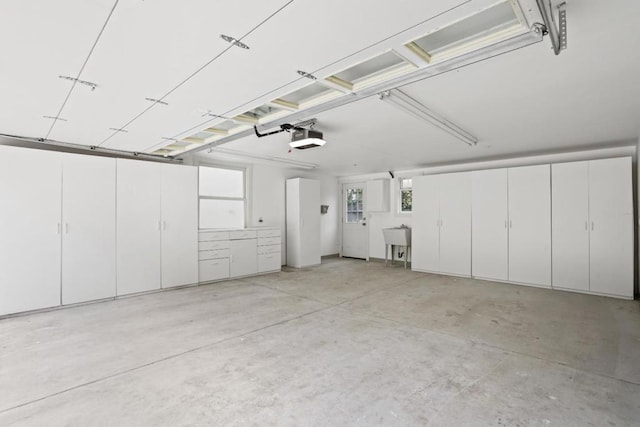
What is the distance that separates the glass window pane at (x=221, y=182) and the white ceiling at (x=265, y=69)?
1.79 meters

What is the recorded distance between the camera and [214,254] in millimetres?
5758

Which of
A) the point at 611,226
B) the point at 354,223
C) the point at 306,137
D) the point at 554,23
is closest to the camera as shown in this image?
the point at 554,23

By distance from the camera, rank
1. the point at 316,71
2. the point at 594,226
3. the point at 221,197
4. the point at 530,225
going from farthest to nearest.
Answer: the point at 221,197 → the point at 530,225 → the point at 594,226 → the point at 316,71

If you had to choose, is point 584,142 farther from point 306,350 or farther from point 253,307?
point 253,307

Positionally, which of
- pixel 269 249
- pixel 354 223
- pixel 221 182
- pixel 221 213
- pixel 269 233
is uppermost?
pixel 221 182

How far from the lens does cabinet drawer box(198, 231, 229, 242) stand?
18.4 feet

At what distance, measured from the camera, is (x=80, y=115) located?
330 cm

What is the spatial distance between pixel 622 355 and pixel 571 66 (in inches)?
102

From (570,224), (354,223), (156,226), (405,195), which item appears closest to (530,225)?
(570,224)

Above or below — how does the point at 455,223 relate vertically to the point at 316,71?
below

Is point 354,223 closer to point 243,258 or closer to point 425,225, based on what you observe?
point 425,225

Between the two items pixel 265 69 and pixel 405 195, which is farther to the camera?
pixel 405 195

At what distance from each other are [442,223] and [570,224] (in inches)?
83.7

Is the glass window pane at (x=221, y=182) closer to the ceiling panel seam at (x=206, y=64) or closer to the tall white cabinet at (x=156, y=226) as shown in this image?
the tall white cabinet at (x=156, y=226)
